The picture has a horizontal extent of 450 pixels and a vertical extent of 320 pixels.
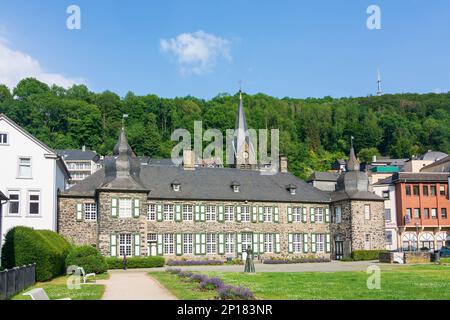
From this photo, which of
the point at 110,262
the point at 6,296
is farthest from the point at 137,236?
the point at 6,296

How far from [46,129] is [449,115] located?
86.0 meters

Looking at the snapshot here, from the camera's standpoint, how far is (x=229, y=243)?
162ft

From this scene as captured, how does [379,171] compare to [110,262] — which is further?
[379,171]

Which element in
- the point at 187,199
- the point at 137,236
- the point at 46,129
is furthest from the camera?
the point at 46,129

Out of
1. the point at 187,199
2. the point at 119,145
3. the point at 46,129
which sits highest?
the point at 46,129

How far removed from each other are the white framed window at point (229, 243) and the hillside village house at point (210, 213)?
0.28 ft

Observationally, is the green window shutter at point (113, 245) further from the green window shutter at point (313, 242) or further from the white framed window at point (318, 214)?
the white framed window at point (318, 214)

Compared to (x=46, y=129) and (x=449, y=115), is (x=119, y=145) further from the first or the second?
(x=449, y=115)

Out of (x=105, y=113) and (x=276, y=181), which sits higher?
(x=105, y=113)

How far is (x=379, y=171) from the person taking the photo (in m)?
91.5

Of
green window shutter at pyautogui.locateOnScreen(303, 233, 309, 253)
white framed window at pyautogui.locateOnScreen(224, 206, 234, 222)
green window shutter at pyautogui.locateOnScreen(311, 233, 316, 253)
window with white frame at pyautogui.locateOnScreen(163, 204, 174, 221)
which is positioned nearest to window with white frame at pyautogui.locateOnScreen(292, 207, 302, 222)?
green window shutter at pyautogui.locateOnScreen(303, 233, 309, 253)

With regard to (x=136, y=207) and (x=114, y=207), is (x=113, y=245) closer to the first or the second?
(x=114, y=207)

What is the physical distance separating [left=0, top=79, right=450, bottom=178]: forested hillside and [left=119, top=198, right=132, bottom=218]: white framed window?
61807 mm
